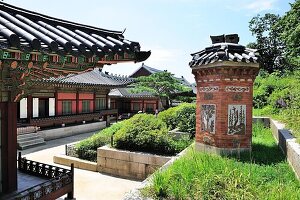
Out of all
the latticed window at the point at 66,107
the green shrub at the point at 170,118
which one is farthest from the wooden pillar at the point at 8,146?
the latticed window at the point at 66,107

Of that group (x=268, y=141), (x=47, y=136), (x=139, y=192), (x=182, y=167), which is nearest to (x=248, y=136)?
(x=268, y=141)

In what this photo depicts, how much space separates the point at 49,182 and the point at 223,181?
3841 millimetres

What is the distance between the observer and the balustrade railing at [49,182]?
5.63m

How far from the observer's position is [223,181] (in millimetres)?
4672

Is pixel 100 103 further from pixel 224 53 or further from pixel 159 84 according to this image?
pixel 224 53

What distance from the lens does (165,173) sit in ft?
18.6

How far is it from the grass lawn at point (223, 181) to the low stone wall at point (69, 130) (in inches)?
629

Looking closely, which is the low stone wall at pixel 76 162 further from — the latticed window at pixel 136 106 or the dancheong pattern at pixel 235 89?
the latticed window at pixel 136 106

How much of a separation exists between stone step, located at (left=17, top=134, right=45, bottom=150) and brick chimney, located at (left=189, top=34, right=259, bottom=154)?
1281cm

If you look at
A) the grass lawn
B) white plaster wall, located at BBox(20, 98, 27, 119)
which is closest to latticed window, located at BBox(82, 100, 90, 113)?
white plaster wall, located at BBox(20, 98, 27, 119)

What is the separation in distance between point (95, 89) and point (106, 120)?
373 centimetres

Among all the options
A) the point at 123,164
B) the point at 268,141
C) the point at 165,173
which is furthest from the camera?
the point at 123,164

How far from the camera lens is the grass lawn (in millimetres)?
4391

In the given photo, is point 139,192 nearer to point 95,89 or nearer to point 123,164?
point 123,164
